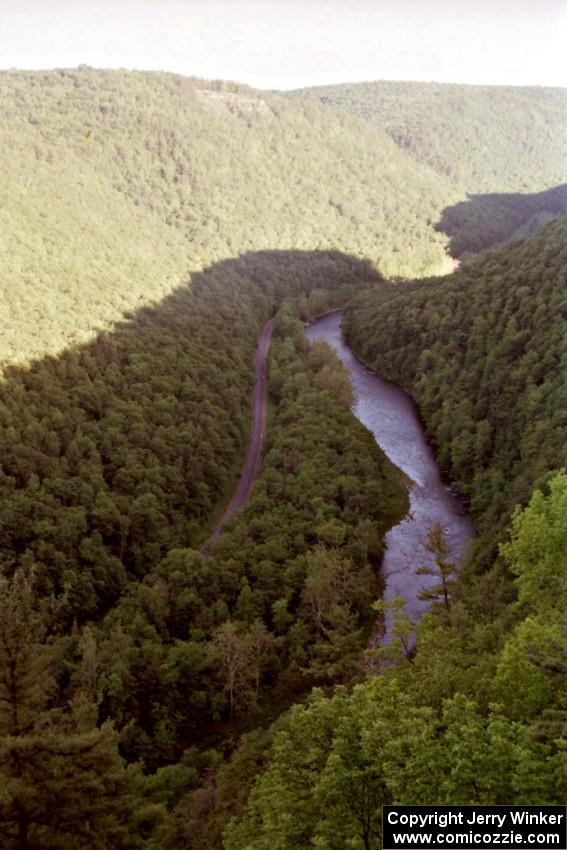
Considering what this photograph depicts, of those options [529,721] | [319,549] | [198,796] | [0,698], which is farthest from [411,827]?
[319,549]

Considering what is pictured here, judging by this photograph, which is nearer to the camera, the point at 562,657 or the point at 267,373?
the point at 562,657

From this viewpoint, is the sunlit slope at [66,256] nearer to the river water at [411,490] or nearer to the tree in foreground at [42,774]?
the river water at [411,490]

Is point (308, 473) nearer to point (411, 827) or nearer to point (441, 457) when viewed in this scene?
point (441, 457)

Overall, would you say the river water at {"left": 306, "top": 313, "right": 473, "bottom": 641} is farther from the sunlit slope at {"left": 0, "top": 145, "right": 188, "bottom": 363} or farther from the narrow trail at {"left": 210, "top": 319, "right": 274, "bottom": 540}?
the sunlit slope at {"left": 0, "top": 145, "right": 188, "bottom": 363}

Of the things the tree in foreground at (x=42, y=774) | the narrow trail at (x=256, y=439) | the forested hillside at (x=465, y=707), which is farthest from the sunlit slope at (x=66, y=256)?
the tree in foreground at (x=42, y=774)

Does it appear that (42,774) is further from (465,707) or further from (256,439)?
(256,439)
